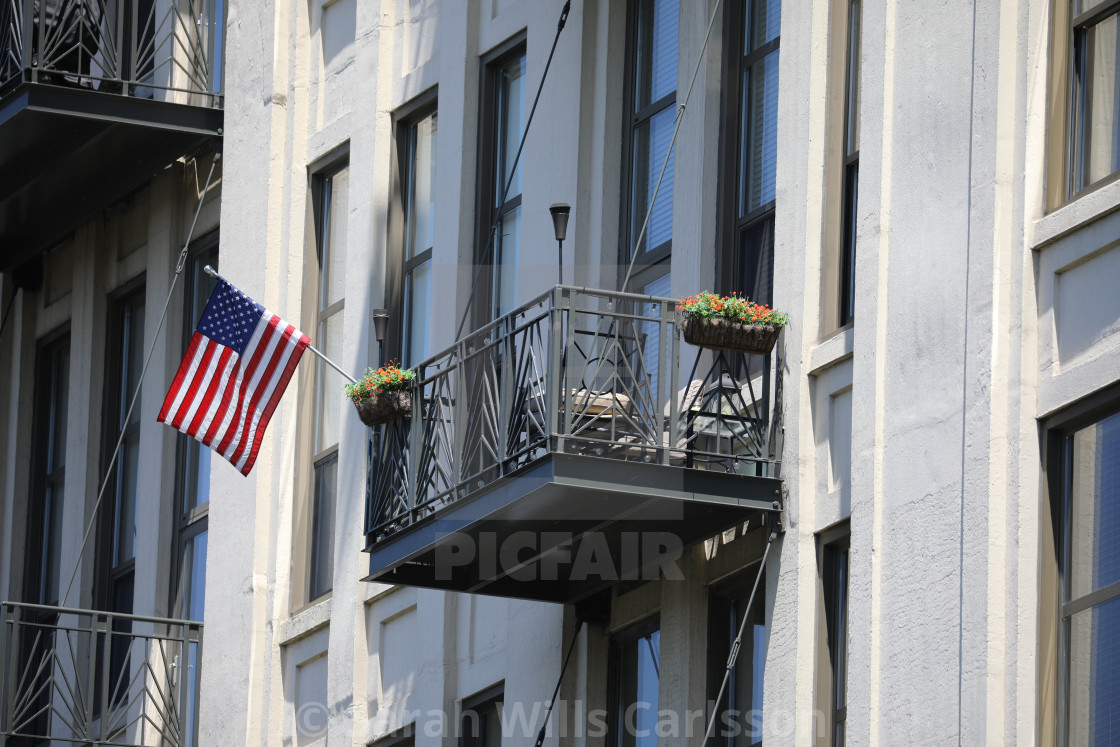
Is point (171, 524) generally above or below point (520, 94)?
below

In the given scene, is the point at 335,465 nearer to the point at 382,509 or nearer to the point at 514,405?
the point at 382,509

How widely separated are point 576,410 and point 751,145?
7.73 ft

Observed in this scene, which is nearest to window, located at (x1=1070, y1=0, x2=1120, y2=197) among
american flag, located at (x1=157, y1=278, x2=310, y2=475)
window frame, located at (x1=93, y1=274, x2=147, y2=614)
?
american flag, located at (x1=157, y1=278, x2=310, y2=475)

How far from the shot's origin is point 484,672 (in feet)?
58.2

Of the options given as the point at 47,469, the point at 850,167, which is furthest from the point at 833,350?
the point at 47,469

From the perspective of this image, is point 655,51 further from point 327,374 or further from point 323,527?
point 323,527

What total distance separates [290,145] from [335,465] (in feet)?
10.1

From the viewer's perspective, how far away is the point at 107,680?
20344mm

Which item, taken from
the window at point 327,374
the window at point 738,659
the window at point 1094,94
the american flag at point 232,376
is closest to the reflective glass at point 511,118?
the american flag at point 232,376

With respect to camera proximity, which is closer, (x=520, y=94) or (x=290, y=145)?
(x=520, y=94)

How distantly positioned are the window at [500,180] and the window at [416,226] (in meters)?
0.60

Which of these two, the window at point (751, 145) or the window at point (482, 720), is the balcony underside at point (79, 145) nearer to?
the window at point (482, 720)

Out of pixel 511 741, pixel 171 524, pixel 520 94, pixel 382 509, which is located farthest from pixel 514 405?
pixel 171 524

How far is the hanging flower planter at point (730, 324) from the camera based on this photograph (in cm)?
1446
